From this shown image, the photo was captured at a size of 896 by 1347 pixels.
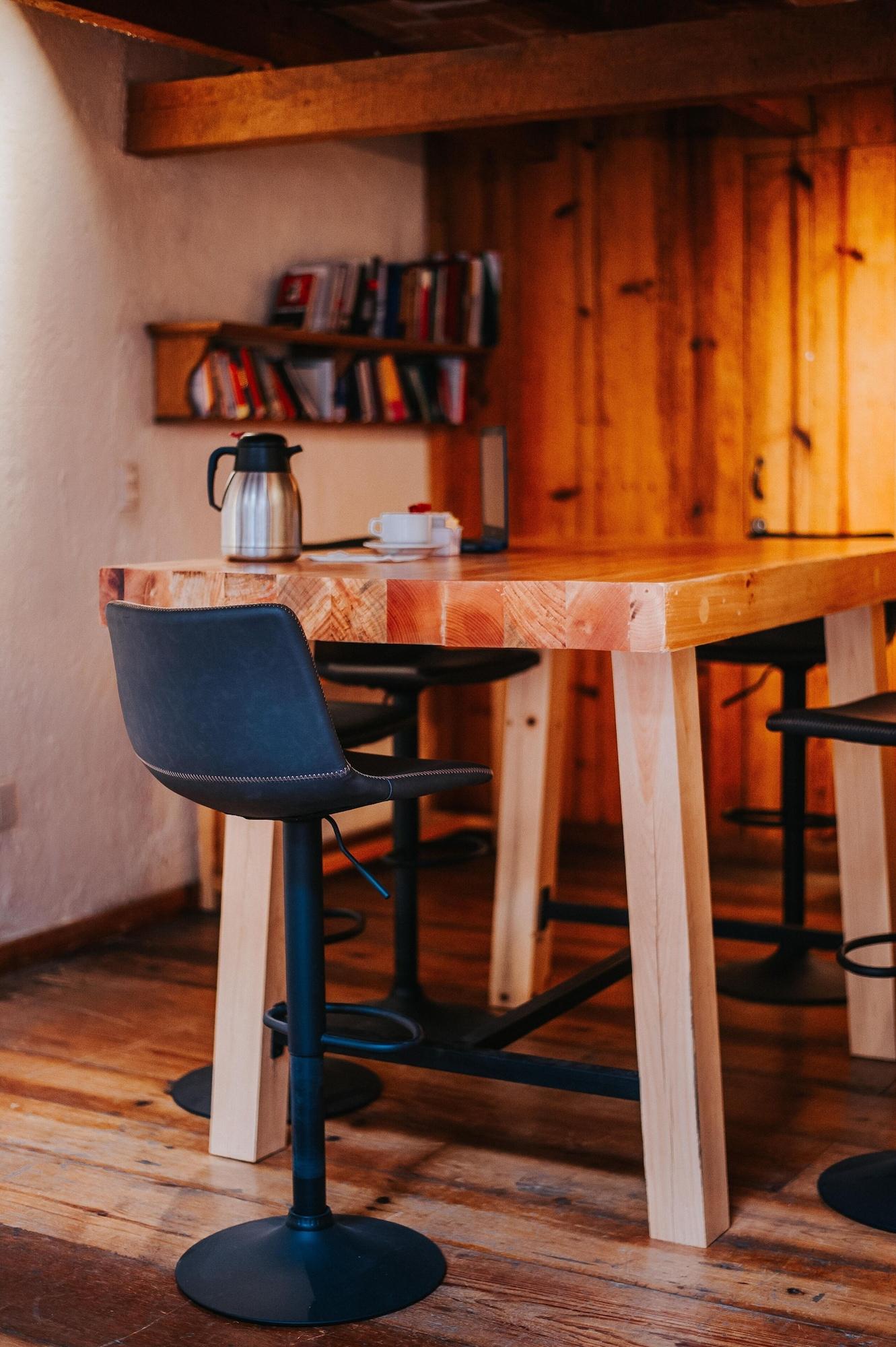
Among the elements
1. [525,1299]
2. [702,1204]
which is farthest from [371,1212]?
[702,1204]

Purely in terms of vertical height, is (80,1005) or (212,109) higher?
(212,109)

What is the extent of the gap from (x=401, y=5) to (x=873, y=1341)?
149 inches

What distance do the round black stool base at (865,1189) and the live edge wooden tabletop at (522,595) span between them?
0.93 metres

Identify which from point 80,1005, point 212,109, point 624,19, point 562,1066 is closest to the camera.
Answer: point 562,1066

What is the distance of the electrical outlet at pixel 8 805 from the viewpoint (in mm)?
3801

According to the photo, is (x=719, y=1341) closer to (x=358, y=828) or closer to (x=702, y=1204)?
(x=702, y=1204)

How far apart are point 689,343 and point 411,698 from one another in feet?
7.38

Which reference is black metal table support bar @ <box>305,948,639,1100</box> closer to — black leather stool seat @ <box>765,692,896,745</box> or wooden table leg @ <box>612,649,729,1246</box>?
wooden table leg @ <box>612,649,729,1246</box>

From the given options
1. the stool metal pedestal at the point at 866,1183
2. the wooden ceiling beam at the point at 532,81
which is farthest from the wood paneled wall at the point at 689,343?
the stool metal pedestal at the point at 866,1183

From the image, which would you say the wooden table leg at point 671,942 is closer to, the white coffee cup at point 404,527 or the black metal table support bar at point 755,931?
the white coffee cup at point 404,527

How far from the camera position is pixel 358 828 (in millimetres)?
5070

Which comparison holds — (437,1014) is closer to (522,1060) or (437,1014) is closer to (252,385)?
(522,1060)

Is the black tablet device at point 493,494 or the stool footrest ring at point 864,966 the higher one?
the black tablet device at point 493,494

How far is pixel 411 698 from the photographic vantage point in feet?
10.4
